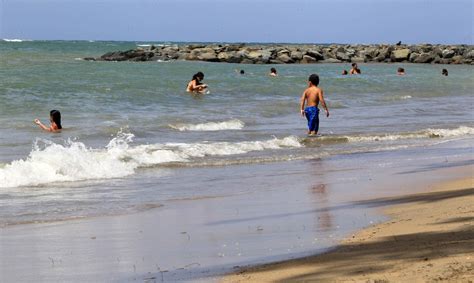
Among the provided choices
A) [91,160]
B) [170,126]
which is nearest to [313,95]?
[170,126]

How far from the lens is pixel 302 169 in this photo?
44.0 ft

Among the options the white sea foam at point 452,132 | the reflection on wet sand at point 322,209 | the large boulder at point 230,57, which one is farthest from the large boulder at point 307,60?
the reflection on wet sand at point 322,209

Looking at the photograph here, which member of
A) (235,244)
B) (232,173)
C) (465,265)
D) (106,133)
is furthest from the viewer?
(106,133)

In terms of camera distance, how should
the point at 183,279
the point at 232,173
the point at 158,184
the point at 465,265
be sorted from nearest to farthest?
the point at 465,265 < the point at 183,279 < the point at 158,184 < the point at 232,173

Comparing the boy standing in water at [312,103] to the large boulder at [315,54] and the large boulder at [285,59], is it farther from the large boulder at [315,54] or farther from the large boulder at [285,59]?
the large boulder at [315,54]

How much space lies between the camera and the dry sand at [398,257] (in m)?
5.38

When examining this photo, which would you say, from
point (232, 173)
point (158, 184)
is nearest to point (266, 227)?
point (158, 184)

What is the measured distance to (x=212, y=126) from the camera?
2144 centimetres

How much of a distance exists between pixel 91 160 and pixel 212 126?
855cm

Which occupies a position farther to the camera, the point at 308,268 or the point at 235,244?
the point at 235,244

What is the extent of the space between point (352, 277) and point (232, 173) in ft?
25.2

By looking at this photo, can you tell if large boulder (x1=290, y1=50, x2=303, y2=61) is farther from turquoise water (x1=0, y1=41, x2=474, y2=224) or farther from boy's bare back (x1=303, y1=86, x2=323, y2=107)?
boy's bare back (x1=303, y1=86, x2=323, y2=107)

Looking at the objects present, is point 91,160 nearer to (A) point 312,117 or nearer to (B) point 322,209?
(B) point 322,209

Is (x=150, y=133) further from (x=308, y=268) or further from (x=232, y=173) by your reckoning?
(x=308, y=268)
